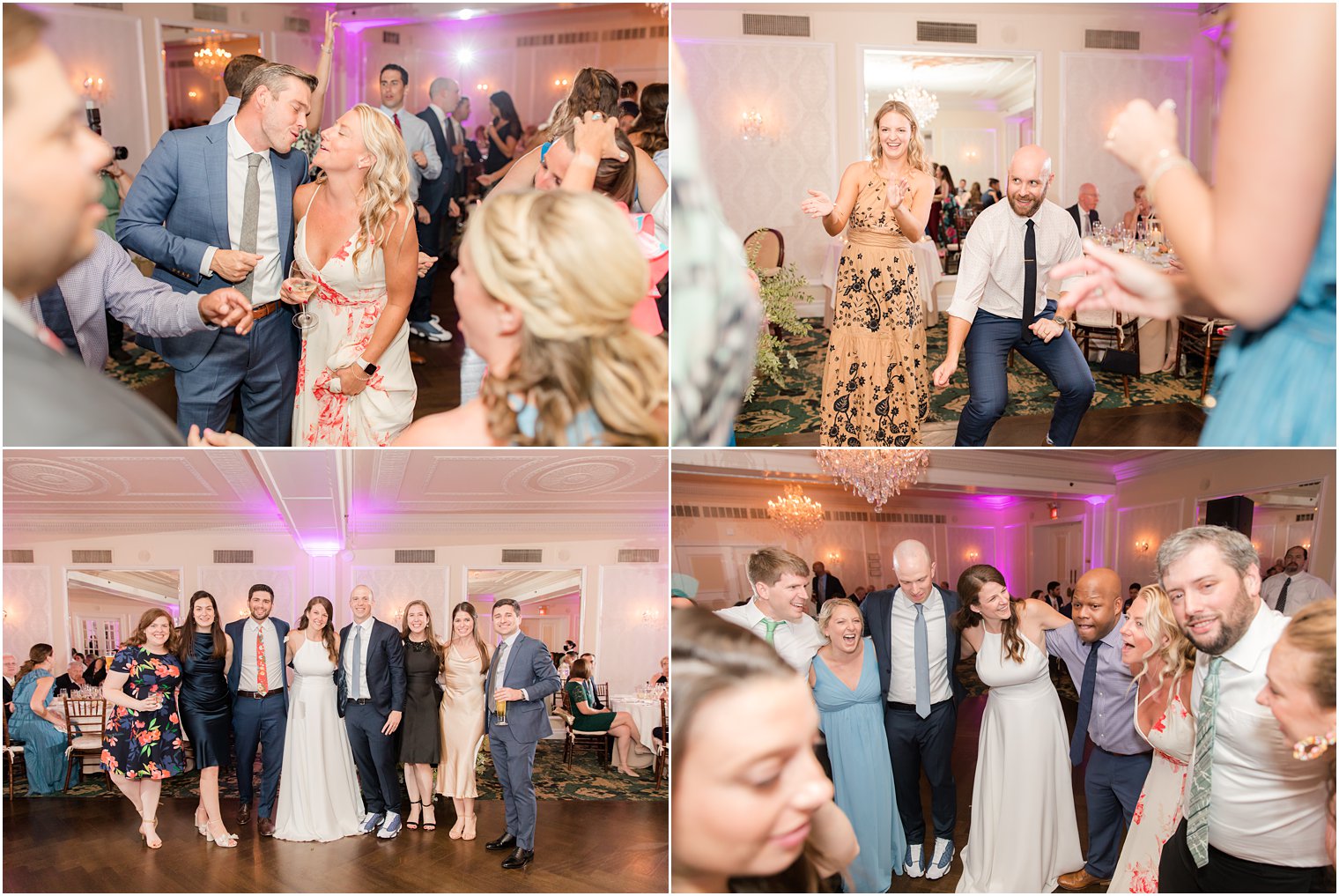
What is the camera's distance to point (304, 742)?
317cm

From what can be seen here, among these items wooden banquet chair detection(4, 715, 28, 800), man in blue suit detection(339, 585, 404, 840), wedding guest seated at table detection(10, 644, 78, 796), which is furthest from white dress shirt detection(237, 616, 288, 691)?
wooden banquet chair detection(4, 715, 28, 800)

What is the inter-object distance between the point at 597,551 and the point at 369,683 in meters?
0.94

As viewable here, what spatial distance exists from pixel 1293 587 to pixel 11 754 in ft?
14.3

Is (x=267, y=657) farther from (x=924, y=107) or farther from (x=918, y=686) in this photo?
(x=924, y=107)

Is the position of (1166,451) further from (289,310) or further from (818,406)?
(289,310)

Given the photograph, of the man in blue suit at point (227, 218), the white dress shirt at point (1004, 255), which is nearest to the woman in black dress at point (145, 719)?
the man in blue suit at point (227, 218)

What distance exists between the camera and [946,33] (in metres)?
5.32

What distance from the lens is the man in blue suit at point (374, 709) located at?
10.6 feet

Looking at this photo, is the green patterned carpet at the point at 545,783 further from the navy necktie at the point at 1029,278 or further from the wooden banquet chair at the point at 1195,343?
the wooden banquet chair at the point at 1195,343

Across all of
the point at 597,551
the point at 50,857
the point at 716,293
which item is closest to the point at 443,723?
the point at 597,551

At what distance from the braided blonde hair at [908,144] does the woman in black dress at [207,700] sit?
2731 millimetres

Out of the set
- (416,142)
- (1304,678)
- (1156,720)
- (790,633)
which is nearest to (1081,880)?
(1156,720)

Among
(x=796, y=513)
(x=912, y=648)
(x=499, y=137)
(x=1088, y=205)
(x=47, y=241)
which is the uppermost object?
(x=499, y=137)

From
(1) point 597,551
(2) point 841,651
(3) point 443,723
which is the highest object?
(1) point 597,551
